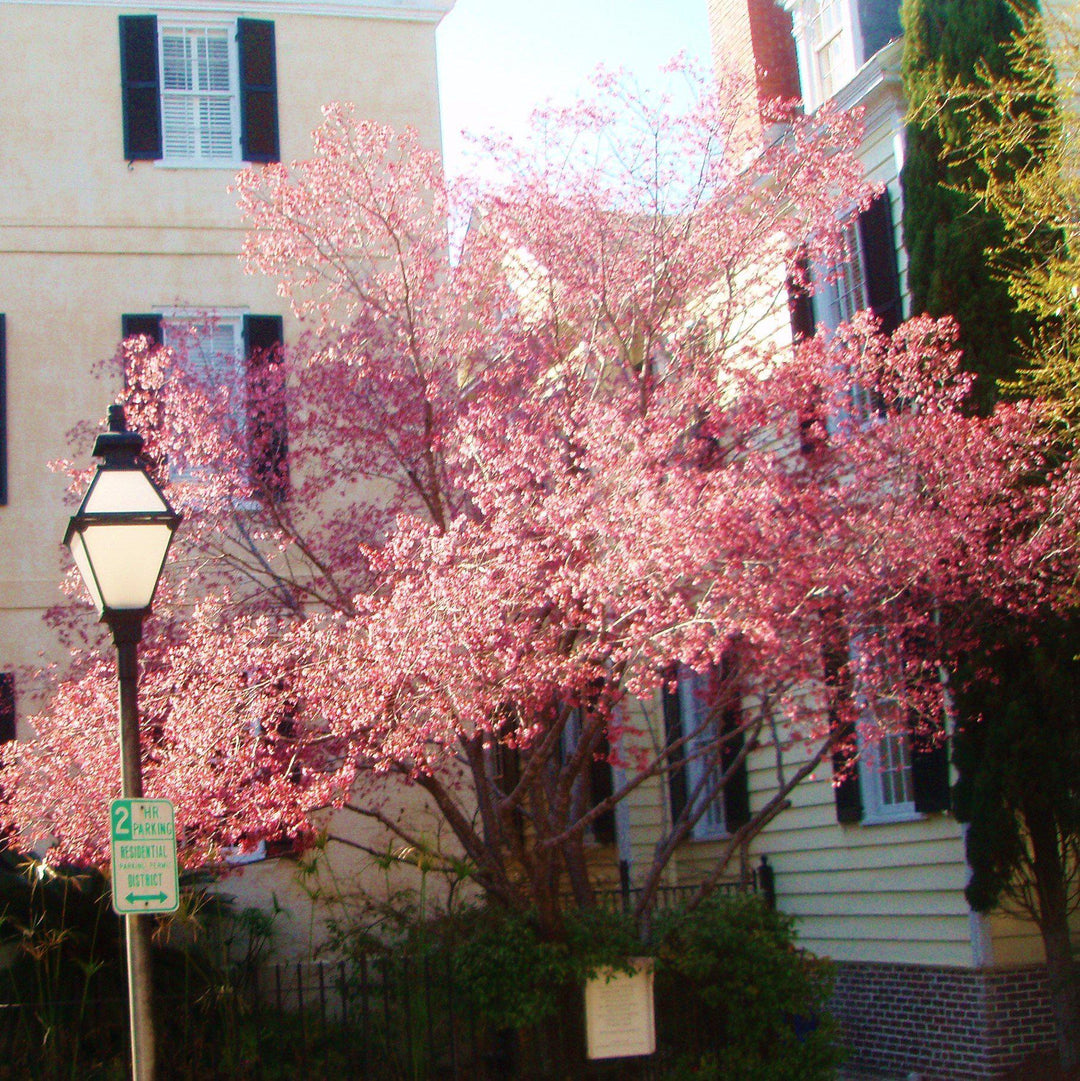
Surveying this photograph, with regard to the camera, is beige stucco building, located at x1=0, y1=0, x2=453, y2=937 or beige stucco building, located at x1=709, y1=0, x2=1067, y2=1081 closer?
beige stucco building, located at x1=709, y1=0, x2=1067, y2=1081

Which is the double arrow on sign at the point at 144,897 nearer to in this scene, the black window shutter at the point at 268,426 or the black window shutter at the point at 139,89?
the black window shutter at the point at 268,426

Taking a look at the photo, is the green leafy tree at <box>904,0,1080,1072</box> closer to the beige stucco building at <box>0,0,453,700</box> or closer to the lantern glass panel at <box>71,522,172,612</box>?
the beige stucco building at <box>0,0,453,700</box>

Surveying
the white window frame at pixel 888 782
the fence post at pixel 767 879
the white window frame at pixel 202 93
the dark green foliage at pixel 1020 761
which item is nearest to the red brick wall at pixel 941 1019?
the dark green foliage at pixel 1020 761

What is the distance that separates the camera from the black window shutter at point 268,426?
10.8 metres

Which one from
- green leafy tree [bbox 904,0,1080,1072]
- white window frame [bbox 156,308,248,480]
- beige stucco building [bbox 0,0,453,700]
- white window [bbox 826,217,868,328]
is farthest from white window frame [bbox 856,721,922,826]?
beige stucco building [bbox 0,0,453,700]

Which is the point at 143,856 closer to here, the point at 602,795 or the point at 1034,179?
the point at 1034,179

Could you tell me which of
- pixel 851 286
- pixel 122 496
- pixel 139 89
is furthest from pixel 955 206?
pixel 139 89

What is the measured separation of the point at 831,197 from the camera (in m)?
10.9

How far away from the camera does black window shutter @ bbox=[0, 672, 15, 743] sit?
12546mm

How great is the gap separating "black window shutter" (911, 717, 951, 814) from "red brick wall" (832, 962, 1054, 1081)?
4.28 feet

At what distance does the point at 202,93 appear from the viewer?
14477mm

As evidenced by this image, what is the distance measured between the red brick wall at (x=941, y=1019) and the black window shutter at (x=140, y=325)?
8.89 m

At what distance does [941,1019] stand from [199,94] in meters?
11.3

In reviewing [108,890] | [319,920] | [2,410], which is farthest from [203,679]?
[2,410]
